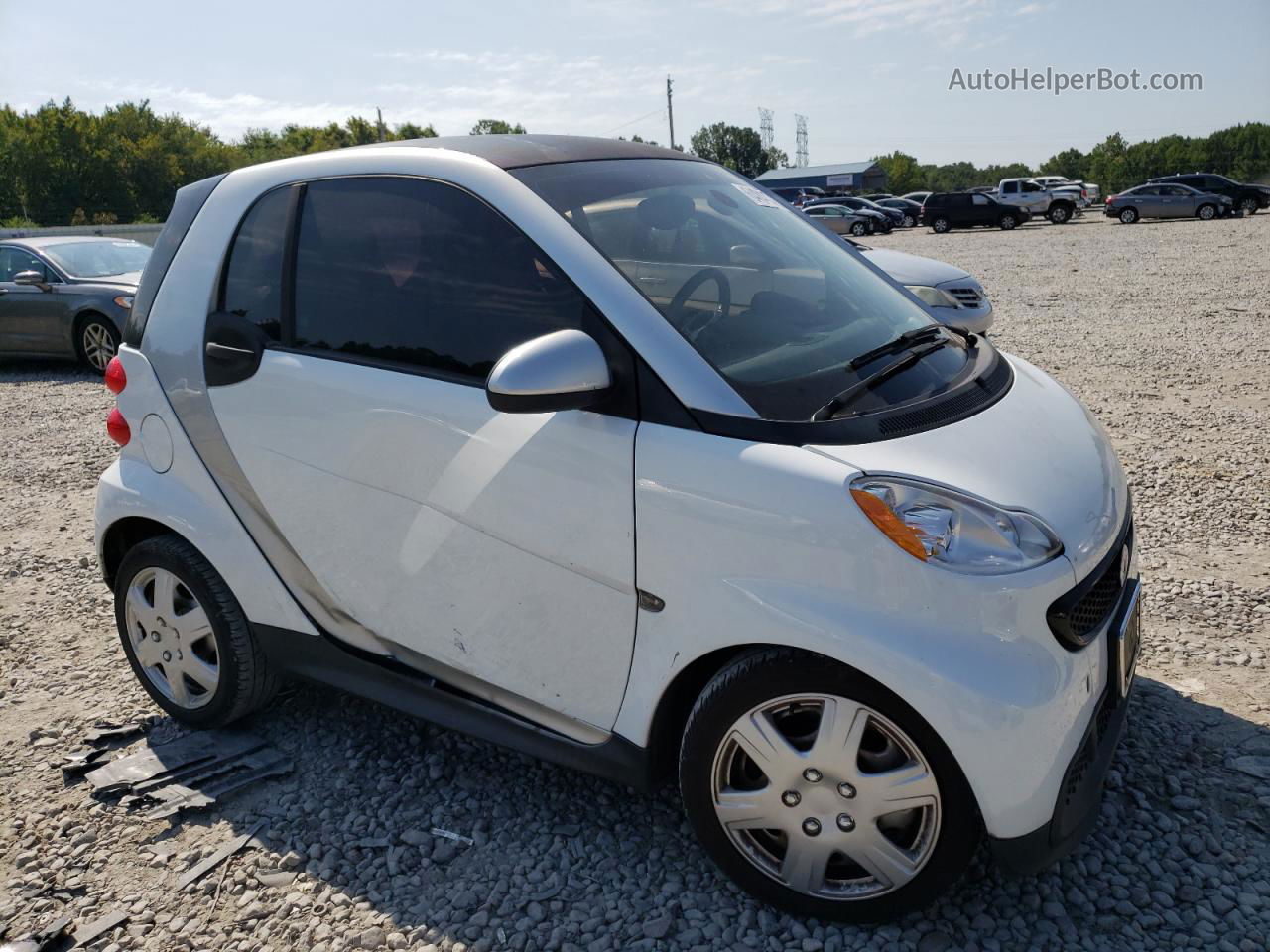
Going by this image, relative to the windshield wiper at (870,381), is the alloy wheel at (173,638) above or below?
below

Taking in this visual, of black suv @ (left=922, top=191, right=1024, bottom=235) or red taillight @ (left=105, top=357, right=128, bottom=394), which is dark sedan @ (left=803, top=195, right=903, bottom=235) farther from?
red taillight @ (left=105, top=357, right=128, bottom=394)

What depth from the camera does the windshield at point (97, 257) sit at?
10.5 metres

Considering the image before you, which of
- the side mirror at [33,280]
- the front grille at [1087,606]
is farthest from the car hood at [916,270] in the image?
the side mirror at [33,280]

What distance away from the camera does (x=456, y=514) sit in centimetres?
263

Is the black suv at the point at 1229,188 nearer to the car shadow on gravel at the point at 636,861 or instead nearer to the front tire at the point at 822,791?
the car shadow on gravel at the point at 636,861

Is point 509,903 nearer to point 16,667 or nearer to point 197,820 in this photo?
point 197,820

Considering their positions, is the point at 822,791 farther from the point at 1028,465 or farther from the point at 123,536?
the point at 123,536

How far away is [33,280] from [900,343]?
10144 mm

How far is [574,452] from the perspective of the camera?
243cm

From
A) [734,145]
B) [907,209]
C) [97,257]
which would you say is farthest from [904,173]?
[97,257]

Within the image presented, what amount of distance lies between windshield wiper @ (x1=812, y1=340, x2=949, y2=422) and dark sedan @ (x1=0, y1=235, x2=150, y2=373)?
9.20 m

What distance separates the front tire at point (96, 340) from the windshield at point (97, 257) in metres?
0.55

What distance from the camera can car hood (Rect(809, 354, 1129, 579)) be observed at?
2213mm

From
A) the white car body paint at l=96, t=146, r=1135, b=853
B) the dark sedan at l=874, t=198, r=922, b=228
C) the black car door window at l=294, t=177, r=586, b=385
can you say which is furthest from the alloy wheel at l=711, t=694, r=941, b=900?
the dark sedan at l=874, t=198, r=922, b=228
